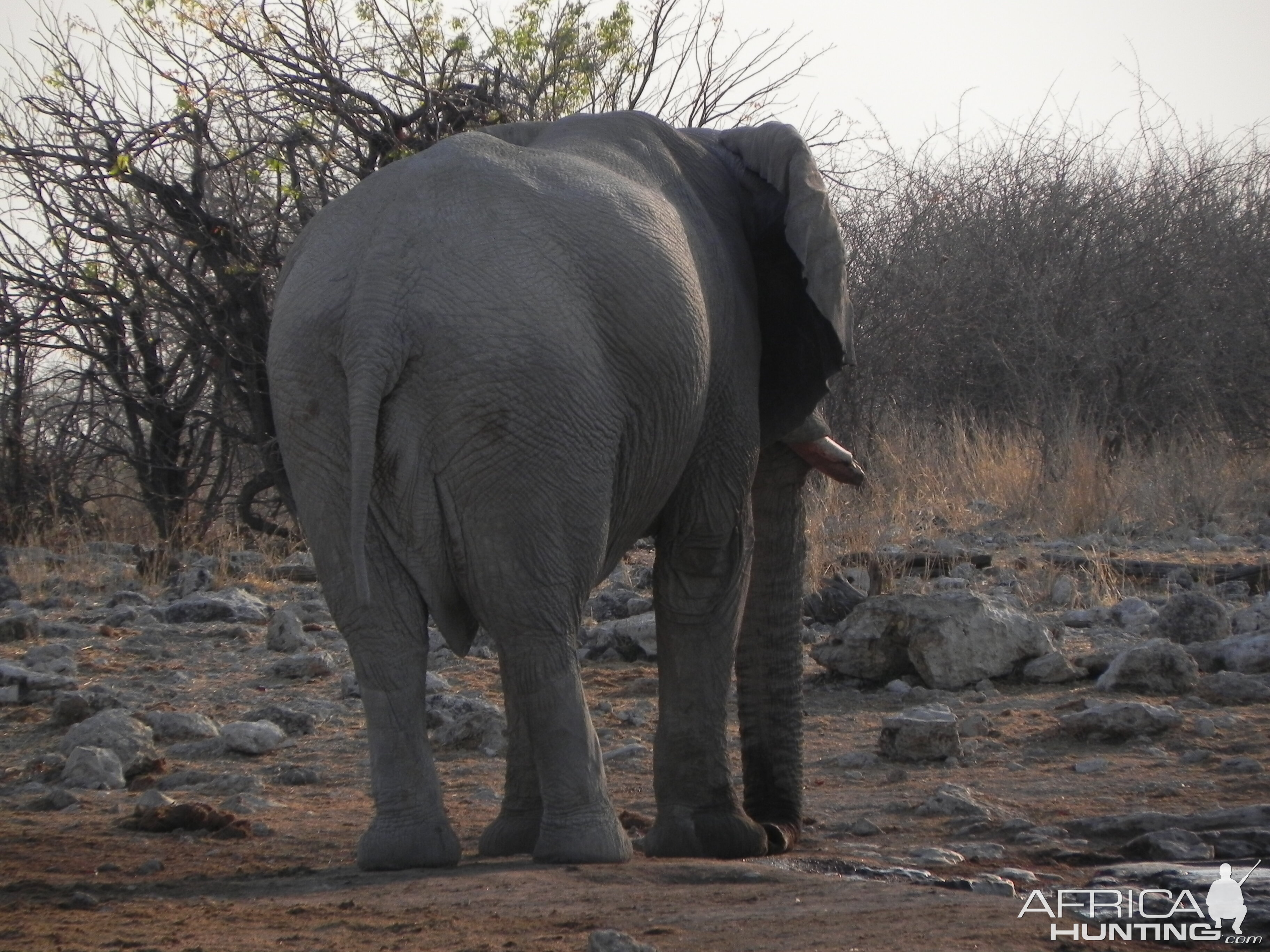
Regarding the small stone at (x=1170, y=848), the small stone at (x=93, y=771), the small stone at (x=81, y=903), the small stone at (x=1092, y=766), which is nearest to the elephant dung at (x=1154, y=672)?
the small stone at (x=1092, y=766)

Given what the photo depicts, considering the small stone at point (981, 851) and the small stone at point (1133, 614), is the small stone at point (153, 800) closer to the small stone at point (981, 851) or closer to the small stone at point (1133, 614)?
the small stone at point (981, 851)

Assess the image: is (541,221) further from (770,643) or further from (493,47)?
(493,47)

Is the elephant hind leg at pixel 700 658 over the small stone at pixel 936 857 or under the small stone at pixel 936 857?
over

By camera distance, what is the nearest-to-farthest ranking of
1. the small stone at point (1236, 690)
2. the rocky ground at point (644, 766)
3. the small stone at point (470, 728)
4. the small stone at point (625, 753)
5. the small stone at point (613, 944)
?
the small stone at point (613, 944) < the rocky ground at point (644, 766) < the small stone at point (625, 753) < the small stone at point (470, 728) < the small stone at point (1236, 690)

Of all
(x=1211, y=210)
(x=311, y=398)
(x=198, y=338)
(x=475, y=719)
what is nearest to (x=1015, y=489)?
(x=198, y=338)

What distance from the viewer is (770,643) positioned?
203 inches

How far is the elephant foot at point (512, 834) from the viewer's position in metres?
4.45

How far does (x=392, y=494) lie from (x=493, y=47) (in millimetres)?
7998

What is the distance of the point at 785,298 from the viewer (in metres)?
4.97

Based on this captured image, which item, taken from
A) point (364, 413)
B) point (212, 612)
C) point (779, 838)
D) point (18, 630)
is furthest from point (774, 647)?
point (18, 630)

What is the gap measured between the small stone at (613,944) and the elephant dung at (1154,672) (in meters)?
4.28

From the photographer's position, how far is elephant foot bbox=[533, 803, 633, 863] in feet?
12.7

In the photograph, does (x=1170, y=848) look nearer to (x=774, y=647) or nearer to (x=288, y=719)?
(x=774, y=647)

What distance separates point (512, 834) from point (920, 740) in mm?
1905
